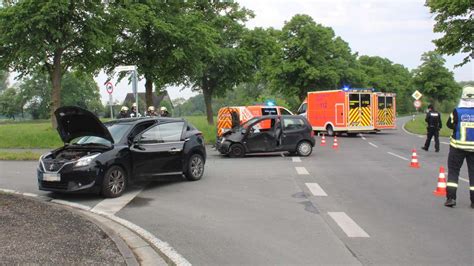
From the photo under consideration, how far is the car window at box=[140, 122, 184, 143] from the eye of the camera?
424 inches

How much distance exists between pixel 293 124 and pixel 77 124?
9.46 m

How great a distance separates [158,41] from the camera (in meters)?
26.8

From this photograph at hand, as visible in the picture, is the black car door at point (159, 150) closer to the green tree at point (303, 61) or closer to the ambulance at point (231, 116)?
the ambulance at point (231, 116)

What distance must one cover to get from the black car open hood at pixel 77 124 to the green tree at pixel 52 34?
1258 cm

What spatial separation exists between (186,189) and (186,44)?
1749 centimetres

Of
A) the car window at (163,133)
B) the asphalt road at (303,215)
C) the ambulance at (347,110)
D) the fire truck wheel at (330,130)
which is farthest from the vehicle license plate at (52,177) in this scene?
the fire truck wheel at (330,130)

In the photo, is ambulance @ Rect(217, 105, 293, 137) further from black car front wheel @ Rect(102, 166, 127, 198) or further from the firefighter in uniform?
the firefighter in uniform

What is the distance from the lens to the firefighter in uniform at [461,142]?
8.27 meters

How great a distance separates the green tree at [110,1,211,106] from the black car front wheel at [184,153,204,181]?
47.2 feet

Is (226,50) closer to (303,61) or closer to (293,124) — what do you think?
(303,61)

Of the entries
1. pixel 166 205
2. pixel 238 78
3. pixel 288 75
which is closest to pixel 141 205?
pixel 166 205

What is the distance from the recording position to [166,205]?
29.1ft

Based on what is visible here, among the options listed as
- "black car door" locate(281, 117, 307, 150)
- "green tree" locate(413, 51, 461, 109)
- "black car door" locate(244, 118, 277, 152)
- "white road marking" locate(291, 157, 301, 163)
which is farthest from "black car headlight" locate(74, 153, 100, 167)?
"green tree" locate(413, 51, 461, 109)

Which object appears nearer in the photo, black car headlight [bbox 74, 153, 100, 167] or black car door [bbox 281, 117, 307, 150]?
black car headlight [bbox 74, 153, 100, 167]
